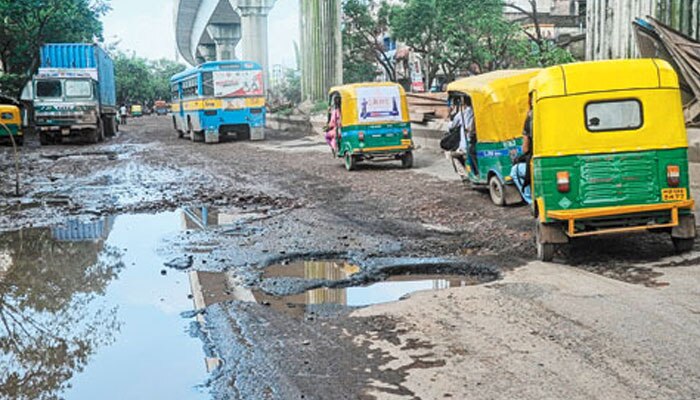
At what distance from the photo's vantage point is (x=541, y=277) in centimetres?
725

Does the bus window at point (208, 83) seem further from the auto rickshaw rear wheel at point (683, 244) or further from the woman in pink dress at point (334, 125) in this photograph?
the auto rickshaw rear wheel at point (683, 244)

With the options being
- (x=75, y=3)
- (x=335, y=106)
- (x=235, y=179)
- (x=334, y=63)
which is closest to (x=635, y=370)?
(x=235, y=179)

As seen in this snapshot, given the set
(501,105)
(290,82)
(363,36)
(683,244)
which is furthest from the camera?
(290,82)

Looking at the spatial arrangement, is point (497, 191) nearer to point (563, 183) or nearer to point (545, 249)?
point (545, 249)

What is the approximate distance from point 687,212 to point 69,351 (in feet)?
20.1

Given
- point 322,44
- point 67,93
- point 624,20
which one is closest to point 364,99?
point 624,20

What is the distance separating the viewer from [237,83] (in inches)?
1219

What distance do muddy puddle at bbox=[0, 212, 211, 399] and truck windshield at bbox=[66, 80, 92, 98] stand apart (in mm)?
22640

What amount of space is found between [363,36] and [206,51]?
38.9 m

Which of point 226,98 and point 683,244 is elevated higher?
point 226,98

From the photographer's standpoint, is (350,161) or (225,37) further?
(225,37)

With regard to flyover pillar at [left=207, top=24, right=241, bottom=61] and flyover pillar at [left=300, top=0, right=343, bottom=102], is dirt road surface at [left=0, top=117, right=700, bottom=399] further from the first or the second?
flyover pillar at [left=207, top=24, right=241, bottom=61]

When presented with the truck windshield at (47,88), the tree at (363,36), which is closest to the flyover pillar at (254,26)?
the tree at (363,36)

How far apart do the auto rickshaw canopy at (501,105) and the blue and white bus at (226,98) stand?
64.9 ft
